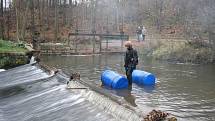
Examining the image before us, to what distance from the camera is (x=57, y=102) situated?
1258cm

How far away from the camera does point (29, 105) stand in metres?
13.2

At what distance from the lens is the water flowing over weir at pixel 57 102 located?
10.2 m

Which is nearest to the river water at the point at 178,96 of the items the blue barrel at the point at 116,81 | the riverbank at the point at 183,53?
the blue barrel at the point at 116,81

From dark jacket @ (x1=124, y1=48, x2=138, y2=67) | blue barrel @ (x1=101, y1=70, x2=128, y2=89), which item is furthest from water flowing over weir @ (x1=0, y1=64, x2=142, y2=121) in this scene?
dark jacket @ (x1=124, y1=48, x2=138, y2=67)

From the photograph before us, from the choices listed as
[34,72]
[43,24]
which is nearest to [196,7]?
[34,72]

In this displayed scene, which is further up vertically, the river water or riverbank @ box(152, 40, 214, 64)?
riverbank @ box(152, 40, 214, 64)

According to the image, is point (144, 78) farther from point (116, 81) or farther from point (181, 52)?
point (181, 52)

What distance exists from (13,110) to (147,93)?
16.3 feet

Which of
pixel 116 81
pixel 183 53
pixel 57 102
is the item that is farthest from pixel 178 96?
pixel 183 53

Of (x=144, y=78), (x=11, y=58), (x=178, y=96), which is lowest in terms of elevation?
(x=178, y=96)

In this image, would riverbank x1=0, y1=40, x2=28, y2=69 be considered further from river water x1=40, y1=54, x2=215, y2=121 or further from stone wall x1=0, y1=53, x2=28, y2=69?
river water x1=40, y1=54, x2=215, y2=121

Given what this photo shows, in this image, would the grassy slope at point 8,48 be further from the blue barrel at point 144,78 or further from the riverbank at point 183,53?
the riverbank at point 183,53

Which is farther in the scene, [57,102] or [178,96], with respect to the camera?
[178,96]

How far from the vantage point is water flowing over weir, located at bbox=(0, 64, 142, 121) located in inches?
403
